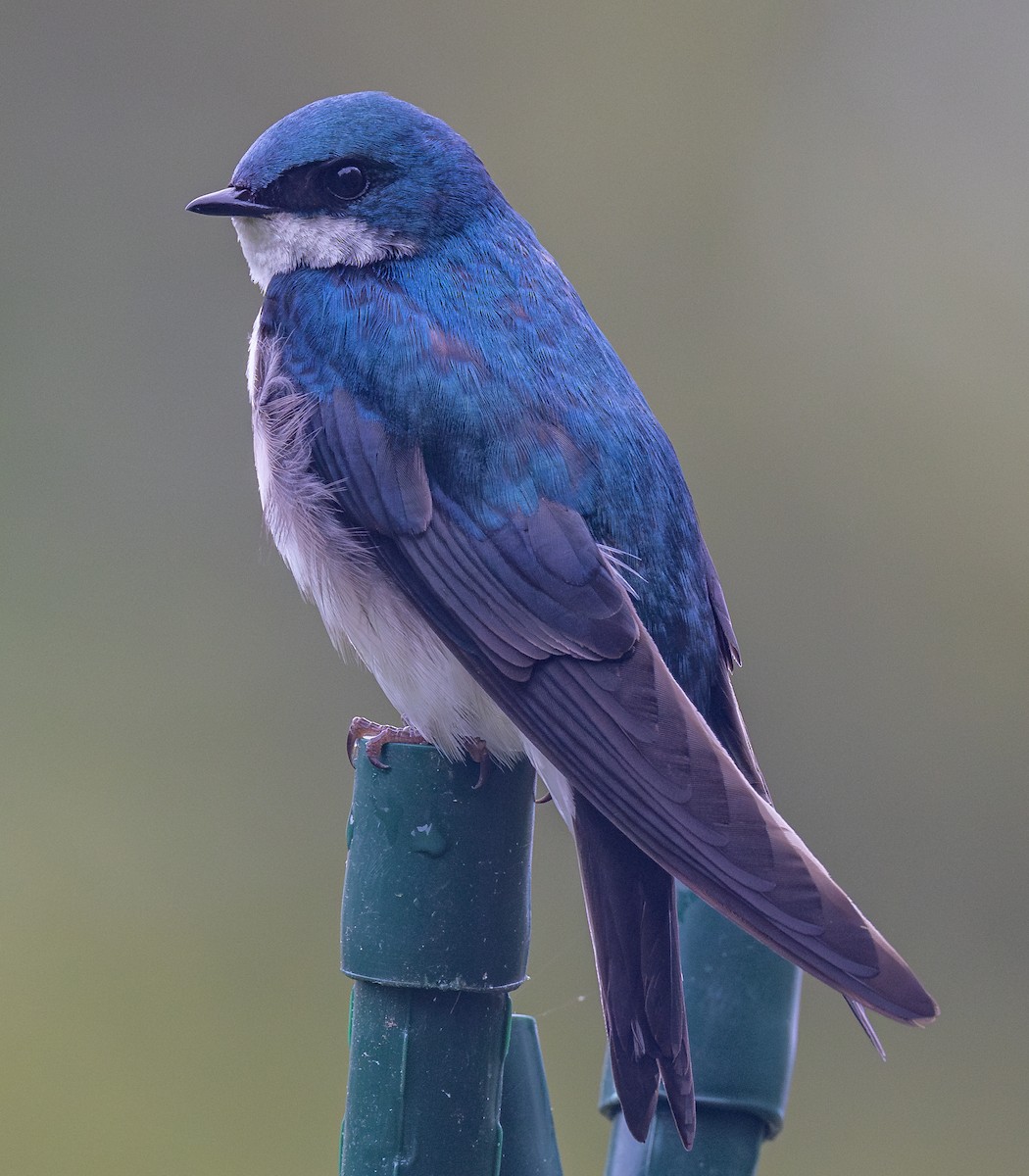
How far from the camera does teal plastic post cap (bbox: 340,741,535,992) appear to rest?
174 centimetres

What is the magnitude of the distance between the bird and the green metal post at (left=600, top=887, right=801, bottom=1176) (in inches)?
3.9

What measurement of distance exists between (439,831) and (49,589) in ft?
12.1

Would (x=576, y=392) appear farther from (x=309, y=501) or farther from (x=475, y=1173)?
(x=475, y=1173)

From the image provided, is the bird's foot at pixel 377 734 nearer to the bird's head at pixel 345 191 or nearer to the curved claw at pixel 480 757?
the curved claw at pixel 480 757

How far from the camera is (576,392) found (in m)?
2.25

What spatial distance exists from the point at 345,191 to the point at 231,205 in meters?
0.15

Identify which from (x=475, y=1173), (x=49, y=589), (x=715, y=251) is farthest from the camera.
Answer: (x=715, y=251)

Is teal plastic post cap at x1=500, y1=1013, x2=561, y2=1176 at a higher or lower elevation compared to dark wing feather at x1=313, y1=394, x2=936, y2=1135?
lower

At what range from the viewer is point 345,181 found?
2508mm

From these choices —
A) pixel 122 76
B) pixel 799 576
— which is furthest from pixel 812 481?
pixel 122 76

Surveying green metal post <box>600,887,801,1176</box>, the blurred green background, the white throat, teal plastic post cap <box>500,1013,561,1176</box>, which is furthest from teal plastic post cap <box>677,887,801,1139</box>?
the blurred green background

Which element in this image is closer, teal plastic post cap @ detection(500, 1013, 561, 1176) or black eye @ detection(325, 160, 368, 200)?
teal plastic post cap @ detection(500, 1013, 561, 1176)

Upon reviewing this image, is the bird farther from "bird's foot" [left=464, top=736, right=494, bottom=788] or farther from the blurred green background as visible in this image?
the blurred green background

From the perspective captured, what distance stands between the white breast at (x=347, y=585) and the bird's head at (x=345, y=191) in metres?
0.18
